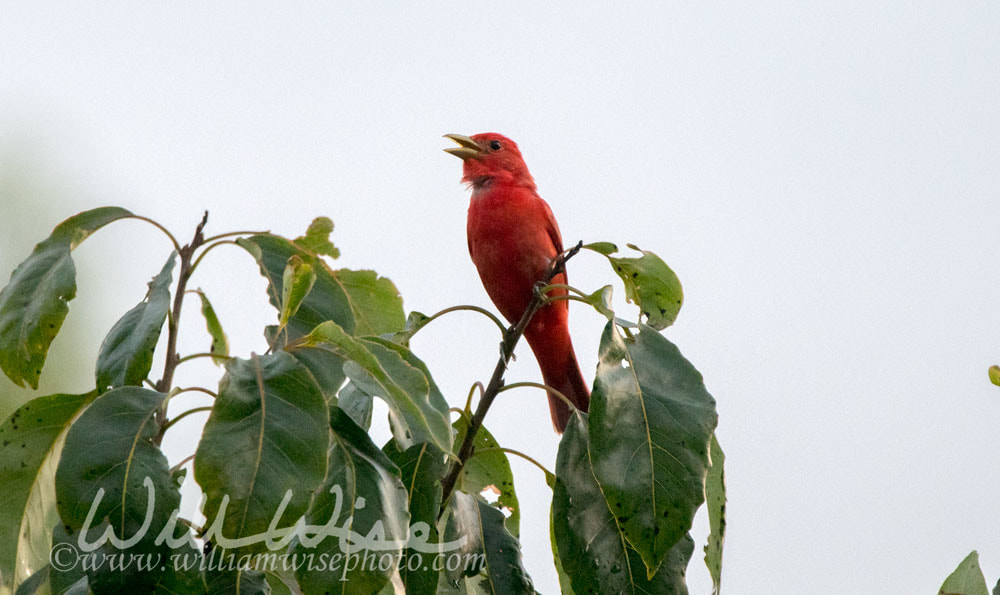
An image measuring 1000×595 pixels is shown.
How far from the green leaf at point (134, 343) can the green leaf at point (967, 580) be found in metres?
1.73

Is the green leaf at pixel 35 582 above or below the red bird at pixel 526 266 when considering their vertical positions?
below

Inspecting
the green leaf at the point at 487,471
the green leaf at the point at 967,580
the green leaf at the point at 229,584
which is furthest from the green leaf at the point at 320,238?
the green leaf at the point at 967,580

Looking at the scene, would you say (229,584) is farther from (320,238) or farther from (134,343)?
(320,238)

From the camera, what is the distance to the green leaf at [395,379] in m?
1.75

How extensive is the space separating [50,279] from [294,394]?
862 mm

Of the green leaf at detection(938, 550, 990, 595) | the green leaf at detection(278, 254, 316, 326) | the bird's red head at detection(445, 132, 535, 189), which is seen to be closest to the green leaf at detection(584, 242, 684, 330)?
the green leaf at detection(278, 254, 316, 326)

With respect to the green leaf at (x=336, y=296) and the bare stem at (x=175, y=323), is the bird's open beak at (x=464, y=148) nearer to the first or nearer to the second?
the green leaf at (x=336, y=296)

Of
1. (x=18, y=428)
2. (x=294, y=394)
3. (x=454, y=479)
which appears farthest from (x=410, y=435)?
(x=18, y=428)

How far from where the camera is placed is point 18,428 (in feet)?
6.98

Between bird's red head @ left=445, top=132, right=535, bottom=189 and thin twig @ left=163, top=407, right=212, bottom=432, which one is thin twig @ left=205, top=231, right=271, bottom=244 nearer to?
thin twig @ left=163, top=407, right=212, bottom=432

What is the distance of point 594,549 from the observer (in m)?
2.18

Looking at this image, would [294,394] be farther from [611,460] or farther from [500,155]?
[500,155]

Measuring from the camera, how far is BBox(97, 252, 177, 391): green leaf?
2010 mm

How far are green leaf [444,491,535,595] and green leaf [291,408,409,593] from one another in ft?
1.69
